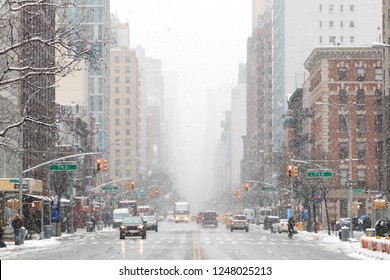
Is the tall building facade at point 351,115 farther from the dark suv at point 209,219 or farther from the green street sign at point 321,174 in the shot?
the green street sign at point 321,174

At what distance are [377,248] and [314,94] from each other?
77758 mm

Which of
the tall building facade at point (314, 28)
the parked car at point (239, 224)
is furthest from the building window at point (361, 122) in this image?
the tall building facade at point (314, 28)

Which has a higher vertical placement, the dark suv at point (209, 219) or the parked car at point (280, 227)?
the parked car at point (280, 227)

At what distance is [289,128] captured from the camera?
14825 cm

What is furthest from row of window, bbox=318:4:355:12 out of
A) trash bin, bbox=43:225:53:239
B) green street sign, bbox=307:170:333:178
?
trash bin, bbox=43:225:53:239

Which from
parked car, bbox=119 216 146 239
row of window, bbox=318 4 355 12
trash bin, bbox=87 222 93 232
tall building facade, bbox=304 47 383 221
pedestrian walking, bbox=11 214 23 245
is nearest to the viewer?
pedestrian walking, bbox=11 214 23 245

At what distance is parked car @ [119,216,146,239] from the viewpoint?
63.3 metres

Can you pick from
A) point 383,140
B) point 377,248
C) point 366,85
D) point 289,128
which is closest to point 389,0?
point 383,140

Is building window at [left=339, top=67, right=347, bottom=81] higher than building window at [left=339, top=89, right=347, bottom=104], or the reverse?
building window at [left=339, top=67, right=347, bottom=81]

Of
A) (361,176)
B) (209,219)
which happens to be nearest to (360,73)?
(361,176)

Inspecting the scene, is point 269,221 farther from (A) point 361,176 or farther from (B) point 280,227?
(A) point 361,176

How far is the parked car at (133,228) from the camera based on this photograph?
63.3m

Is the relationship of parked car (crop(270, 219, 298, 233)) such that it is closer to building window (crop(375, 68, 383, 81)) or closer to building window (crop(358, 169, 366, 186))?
building window (crop(358, 169, 366, 186))

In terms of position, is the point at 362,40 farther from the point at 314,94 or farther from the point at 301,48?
the point at 314,94
